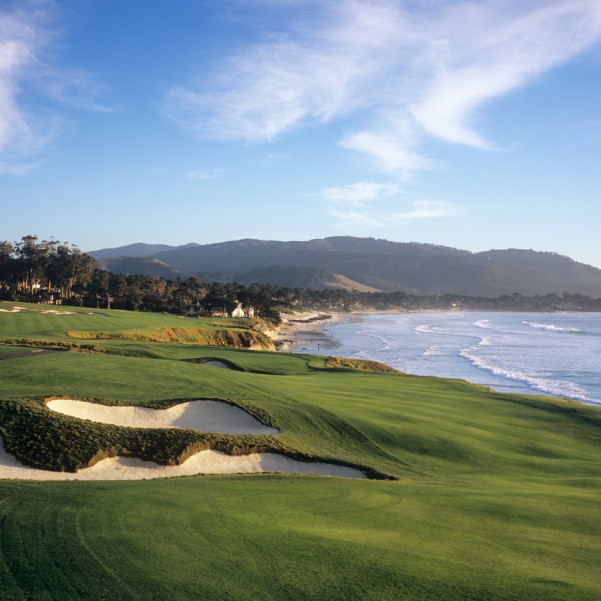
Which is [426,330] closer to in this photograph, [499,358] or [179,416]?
[499,358]

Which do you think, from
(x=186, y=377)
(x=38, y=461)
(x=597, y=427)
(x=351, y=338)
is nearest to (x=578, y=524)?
(x=38, y=461)

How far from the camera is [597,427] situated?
26.7m

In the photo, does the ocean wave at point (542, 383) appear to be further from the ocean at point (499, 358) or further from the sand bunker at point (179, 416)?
the sand bunker at point (179, 416)

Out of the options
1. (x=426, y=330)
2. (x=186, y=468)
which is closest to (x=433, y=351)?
(x=426, y=330)

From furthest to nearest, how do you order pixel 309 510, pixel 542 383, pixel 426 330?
1. pixel 426 330
2. pixel 542 383
3. pixel 309 510

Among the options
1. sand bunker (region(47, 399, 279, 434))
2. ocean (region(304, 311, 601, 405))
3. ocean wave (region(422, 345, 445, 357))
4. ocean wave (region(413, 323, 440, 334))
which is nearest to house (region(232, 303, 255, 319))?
ocean (region(304, 311, 601, 405))

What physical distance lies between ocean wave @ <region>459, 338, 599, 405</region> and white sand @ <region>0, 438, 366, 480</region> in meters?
33.2

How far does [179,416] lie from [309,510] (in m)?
9.18

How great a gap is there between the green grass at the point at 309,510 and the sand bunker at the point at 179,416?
0.65 m

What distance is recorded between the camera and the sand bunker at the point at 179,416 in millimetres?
18891

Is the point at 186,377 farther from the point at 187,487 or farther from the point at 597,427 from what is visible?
the point at 597,427

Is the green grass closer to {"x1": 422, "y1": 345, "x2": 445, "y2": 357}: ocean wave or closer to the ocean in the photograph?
the ocean

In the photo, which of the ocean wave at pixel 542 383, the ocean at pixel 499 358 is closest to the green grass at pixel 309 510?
the ocean wave at pixel 542 383

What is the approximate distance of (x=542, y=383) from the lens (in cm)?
5162
